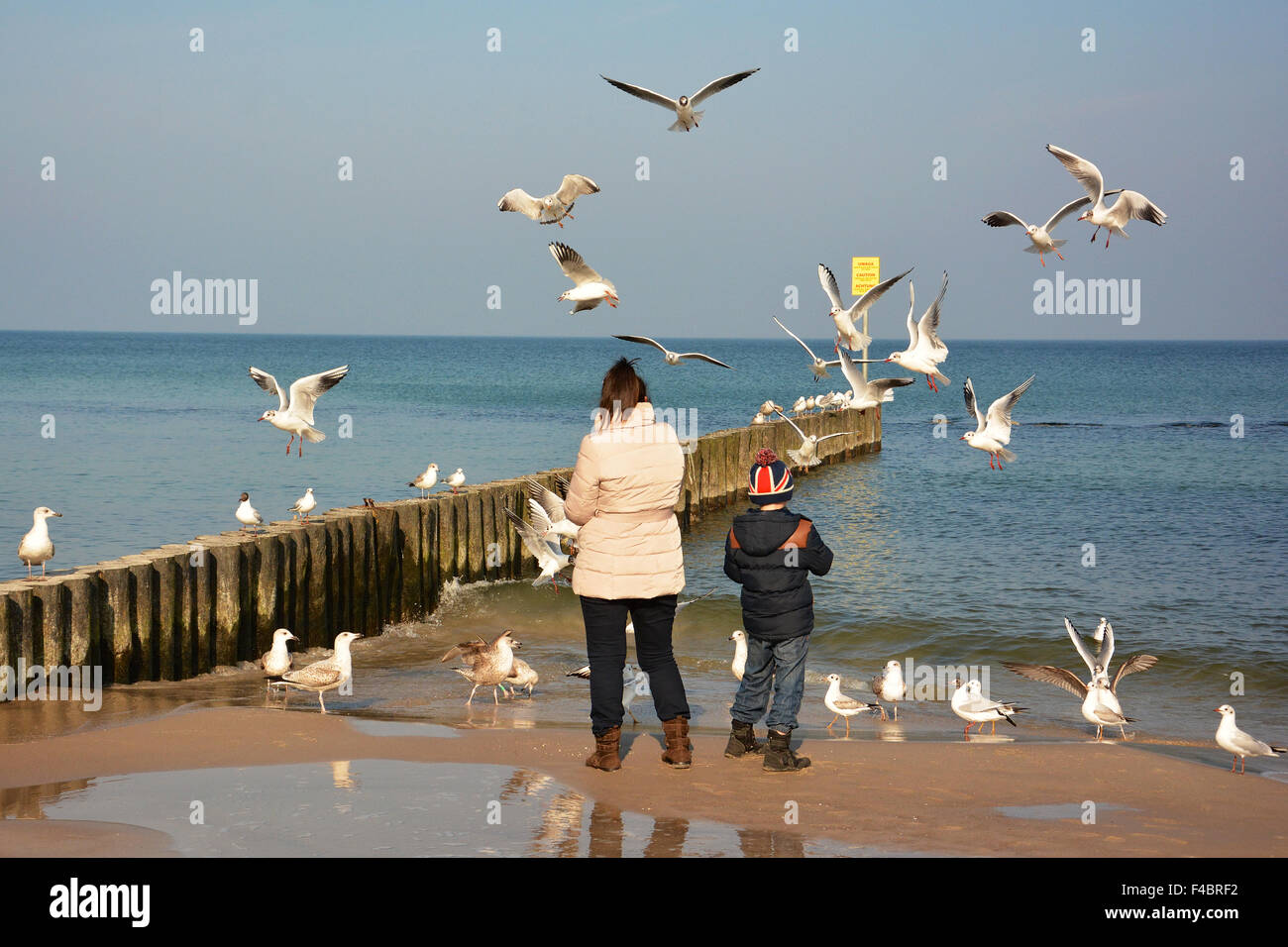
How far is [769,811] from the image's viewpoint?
6.01 m

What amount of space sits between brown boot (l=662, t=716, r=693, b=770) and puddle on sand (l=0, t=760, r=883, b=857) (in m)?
0.70

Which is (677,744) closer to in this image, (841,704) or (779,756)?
(779,756)

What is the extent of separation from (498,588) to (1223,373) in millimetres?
99946

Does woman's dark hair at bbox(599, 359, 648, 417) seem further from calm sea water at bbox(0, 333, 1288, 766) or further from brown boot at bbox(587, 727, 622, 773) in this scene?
calm sea water at bbox(0, 333, 1288, 766)

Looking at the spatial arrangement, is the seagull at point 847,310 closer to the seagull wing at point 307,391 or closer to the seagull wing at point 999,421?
the seagull wing at point 999,421

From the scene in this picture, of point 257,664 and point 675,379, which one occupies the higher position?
point 675,379

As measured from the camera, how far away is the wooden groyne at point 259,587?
350 inches

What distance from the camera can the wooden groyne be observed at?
8.88 metres

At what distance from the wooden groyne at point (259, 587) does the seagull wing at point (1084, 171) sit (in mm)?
7256

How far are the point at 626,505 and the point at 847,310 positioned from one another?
24.4 ft

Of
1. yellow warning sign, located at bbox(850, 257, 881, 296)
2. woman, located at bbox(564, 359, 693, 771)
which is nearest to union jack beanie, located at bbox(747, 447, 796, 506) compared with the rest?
woman, located at bbox(564, 359, 693, 771)

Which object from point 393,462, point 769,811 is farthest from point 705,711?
point 393,462

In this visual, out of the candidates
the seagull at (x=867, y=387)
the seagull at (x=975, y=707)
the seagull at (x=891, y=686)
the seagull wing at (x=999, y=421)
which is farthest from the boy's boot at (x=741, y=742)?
the seagull at (x=867, y=387)
